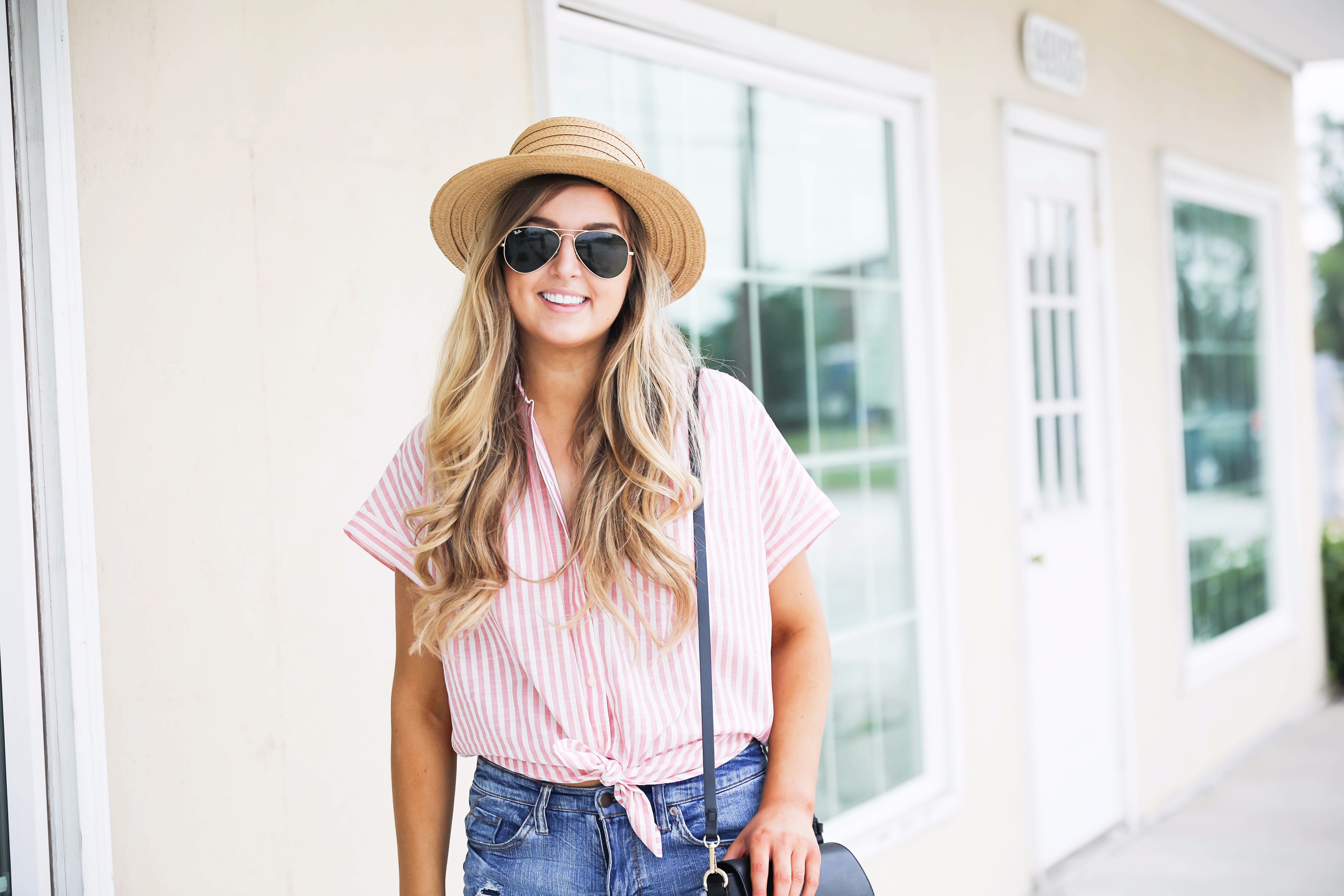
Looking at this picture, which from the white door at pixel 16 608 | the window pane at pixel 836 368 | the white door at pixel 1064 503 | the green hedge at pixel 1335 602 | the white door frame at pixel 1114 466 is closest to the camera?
the white door at pixel 16 608

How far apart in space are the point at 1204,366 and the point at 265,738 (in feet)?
15.3

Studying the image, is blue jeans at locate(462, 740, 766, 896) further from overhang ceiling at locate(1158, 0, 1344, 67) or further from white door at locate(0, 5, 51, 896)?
overhang ceiling at locate(1158, 0, 1344, 67)

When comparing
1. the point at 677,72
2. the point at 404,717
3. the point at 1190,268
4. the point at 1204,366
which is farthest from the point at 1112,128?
the point at 404,717

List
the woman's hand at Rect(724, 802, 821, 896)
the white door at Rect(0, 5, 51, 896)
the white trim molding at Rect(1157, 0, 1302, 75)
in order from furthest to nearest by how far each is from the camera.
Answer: the white trim molding at Rect(1157, 0, 1302, 75)
the white door at Rect(0, 5, 51, 896)
the woman's hand at Rect(724, 802, 821, 896)

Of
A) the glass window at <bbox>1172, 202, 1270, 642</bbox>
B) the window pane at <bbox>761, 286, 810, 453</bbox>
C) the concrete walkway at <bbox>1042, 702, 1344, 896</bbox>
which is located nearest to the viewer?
the window pane at <bbox>761, 286, 810, 453</bbox>

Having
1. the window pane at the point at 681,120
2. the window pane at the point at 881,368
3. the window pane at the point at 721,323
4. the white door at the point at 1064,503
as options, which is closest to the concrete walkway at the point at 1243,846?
the white door at the point at 1064,503

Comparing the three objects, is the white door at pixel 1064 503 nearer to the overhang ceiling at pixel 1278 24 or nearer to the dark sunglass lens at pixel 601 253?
the overhang ceiling at pixel 1278 24

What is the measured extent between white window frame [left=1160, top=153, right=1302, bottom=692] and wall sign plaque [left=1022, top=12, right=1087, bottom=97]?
1159 millimetres

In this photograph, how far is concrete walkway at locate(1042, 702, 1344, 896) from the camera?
3398 millimetres

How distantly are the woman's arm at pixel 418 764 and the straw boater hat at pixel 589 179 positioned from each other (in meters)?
0.52

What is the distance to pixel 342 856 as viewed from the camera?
183 centimetres

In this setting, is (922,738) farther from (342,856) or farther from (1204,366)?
(1204,366)

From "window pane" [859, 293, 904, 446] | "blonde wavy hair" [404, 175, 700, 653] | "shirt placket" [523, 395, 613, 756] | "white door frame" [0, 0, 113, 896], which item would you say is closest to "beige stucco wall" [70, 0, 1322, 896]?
"white door frame" [0, 0, 113, 896]

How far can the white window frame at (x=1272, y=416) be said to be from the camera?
480 centimetres
